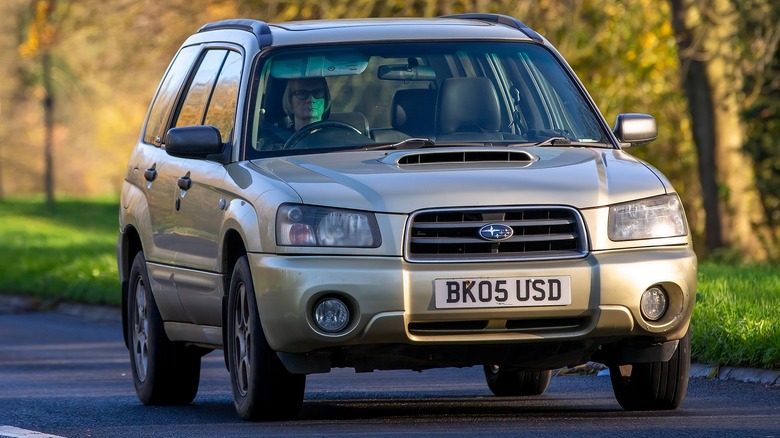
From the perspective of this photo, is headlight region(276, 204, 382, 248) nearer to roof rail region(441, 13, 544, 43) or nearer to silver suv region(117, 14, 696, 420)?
silver suv region(117, 14, 696, 420)

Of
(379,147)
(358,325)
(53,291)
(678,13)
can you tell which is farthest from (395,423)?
(678,13)

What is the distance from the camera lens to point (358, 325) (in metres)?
7.17

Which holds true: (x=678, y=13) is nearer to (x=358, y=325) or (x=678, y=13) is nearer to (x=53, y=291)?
(x=53, y=291)

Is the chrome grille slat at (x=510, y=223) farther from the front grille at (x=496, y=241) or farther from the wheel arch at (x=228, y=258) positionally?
the wheel arch at (x=228, y=258)

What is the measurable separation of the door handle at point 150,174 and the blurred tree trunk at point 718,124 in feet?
42.3

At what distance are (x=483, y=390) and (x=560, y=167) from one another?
2.50m

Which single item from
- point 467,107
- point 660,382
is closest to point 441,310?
point 660,382

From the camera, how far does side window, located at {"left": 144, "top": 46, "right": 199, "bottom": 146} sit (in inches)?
391

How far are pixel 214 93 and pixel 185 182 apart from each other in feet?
1.77

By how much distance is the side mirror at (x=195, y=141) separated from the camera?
27.1 feet

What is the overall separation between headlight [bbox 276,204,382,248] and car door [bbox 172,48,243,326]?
0.81 metres

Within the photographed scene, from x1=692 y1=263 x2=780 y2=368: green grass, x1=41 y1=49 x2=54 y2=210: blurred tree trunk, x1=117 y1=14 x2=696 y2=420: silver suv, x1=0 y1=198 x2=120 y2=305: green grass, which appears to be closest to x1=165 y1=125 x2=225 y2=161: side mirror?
x1=117 y1=14 x2=696 y2=420: silver suv

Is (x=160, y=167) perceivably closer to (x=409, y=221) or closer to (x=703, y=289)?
(x=409, y=221)

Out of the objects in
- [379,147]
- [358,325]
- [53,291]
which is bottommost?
[53,291]
